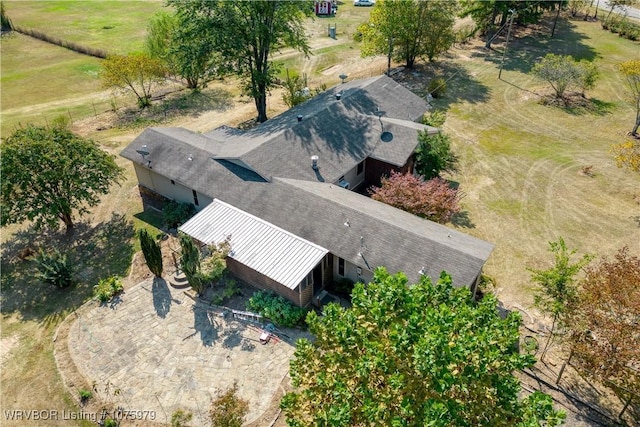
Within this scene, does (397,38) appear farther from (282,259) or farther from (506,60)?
(282,259)

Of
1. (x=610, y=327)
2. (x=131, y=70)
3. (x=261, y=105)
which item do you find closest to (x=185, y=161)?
(x=261, y=105)

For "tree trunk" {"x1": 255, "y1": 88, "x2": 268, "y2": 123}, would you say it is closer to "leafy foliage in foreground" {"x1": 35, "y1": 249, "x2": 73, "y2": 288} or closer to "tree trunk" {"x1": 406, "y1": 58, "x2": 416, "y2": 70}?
"tree trunk" {"x1": 406, "y1": 58, "x2": 416, "y2": 70}

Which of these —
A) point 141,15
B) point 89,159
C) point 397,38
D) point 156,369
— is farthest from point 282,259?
point 141,15

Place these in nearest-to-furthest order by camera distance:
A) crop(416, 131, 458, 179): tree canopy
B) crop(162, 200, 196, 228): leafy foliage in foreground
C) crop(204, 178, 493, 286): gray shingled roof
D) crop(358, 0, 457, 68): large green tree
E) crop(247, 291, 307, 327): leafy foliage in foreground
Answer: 1. crop(204, 178, 493, 286): gray shingled roof
2. crop(247, 291, 307, 327): leafy foliage in foreground
3. crop(162, 200, 196, 228): leafy foliage in foreground
4. crop(416, 131, 458, 179): tree canopy
5. crop(358, 0, 457, 68): large green tree

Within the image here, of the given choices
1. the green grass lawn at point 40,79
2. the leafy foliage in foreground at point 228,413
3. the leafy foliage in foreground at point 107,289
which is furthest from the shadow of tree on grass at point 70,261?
the green grass lawn at point 40,79

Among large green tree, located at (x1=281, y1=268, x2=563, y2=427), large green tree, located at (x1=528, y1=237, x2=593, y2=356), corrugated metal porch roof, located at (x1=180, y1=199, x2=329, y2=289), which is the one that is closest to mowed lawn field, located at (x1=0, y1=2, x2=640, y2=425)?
large green tree, located at (x1=528, y1=237, x2=593, y2=356)
